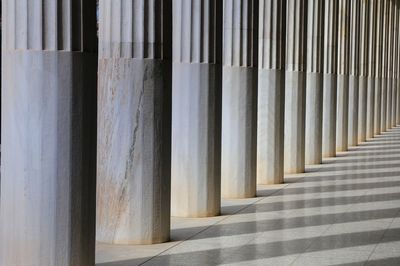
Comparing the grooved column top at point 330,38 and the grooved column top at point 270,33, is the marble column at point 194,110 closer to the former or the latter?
the grooved column top at point 270,33

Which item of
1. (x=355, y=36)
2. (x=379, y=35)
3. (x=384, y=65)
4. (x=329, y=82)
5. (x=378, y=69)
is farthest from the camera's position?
(x=384, y=65)

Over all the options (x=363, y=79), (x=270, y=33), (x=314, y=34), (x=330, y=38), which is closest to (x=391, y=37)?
(x=363, y=79)

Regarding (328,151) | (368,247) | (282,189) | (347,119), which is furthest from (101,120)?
(347,119)

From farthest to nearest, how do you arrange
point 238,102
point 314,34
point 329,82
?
point 329,82, point 314,34, point 238,102

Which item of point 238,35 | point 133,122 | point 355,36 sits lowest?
point 133,122

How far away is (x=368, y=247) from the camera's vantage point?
999 cm

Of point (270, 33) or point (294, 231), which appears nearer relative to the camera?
point (294, 231)

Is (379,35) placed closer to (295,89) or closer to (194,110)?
(295,89)

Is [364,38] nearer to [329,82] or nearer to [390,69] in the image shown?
[329,82]

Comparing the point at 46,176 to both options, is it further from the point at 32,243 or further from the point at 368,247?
the point at 368,247

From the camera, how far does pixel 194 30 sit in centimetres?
1193

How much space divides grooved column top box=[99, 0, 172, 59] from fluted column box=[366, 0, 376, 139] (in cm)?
2424

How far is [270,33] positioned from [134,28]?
7.14 m

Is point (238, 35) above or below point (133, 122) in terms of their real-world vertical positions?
above
